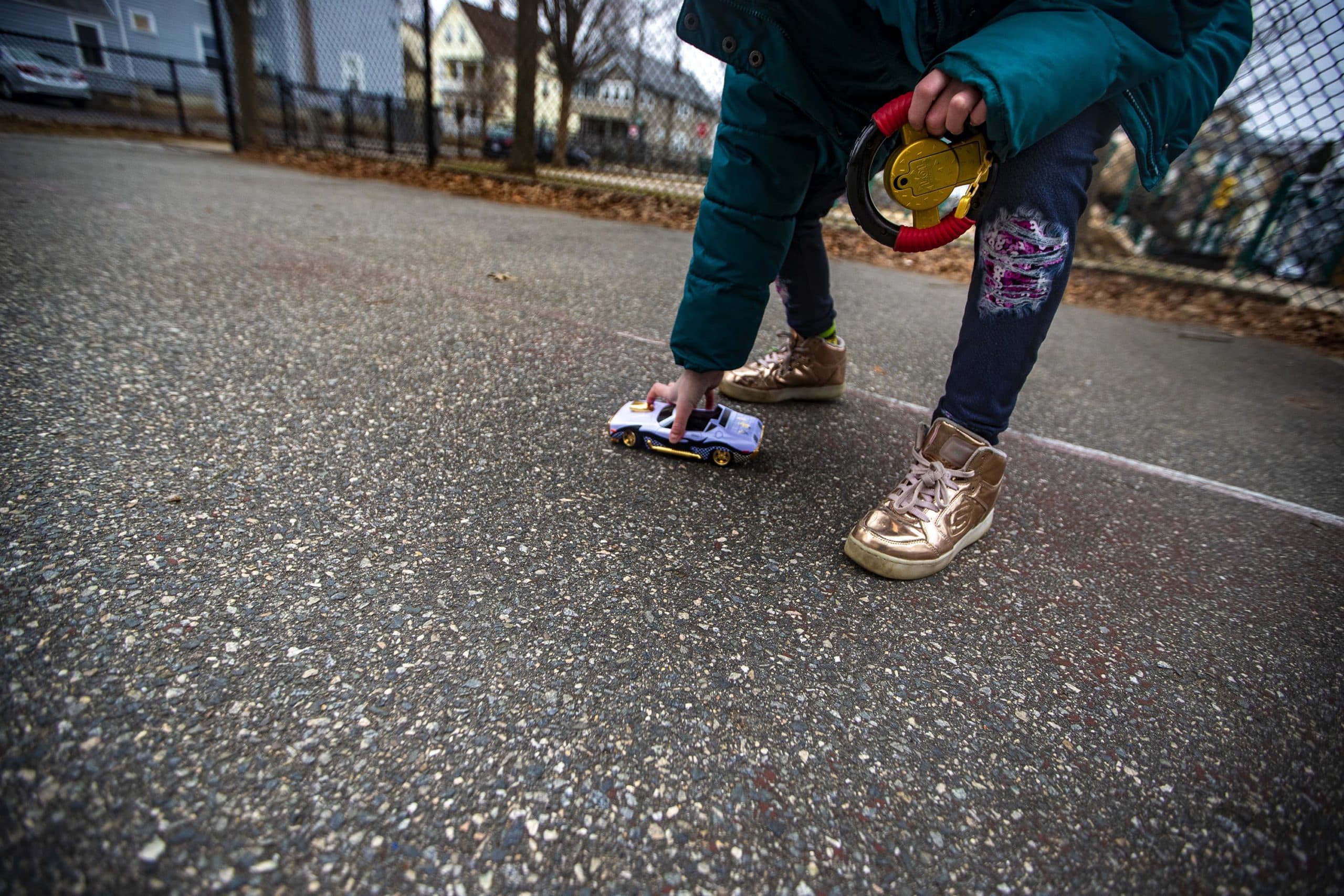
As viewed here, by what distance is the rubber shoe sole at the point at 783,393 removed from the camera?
1.99 metres

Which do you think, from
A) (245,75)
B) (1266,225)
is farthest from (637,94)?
(245,75)

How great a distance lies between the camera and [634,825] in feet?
2.44

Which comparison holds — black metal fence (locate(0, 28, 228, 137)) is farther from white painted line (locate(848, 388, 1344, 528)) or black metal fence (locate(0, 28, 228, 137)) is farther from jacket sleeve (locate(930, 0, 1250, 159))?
Answer: jacket sleeve (locate(930, 0, 1250, 159))

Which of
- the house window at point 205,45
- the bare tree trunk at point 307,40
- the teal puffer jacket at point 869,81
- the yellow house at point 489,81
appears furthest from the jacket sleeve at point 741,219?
the house window at point 205,45

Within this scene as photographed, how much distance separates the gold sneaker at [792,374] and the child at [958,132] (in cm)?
50

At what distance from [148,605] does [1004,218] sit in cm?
160

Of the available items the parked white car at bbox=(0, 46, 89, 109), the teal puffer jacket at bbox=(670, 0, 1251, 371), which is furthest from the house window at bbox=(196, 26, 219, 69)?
the teal puffer jacket at bbox=(670, 0, 1251, 371)

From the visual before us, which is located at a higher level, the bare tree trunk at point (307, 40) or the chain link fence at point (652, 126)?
the bare tree trunk at point (307, 40)

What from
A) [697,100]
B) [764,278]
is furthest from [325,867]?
[697,100]

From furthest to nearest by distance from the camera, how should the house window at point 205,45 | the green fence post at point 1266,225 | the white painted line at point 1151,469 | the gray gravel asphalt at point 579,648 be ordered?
the house window at point 205,45 → the green fence post at point 1266,225 → the white painted line at point 1151,469 → the gray gravel asphalt at point 579,648

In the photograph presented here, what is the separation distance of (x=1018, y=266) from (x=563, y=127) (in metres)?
8.72

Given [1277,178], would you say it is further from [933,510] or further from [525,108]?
[525,108]

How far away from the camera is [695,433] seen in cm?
158

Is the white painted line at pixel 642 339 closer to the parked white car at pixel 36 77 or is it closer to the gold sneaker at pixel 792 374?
the gold sneaker at pixel 792 374
